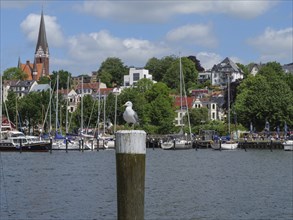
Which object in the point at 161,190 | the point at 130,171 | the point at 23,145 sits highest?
the point at 23,145

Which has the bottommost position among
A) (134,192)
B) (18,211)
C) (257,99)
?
(18,211)

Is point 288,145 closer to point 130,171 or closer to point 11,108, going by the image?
point 11,108

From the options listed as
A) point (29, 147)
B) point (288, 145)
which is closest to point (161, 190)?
point (29, 147)

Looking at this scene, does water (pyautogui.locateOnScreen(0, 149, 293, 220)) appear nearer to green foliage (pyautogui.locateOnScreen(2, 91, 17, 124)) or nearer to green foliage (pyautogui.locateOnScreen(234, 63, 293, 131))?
green foliage (pyautogui.locateOnScreen(234, 63, 293, 131))

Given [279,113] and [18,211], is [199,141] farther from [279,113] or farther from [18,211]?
[18,211]

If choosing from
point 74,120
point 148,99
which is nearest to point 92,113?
point 74,120

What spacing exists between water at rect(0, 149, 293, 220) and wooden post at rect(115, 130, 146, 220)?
11951 millimetres

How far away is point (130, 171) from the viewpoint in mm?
10719

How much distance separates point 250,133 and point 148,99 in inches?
1643

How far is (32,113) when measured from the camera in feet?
486

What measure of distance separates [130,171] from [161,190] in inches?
1597

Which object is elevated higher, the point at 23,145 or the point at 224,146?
the point at 23,145

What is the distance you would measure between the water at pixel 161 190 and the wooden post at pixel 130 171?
470 inches

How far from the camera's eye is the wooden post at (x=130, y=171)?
1075cm
